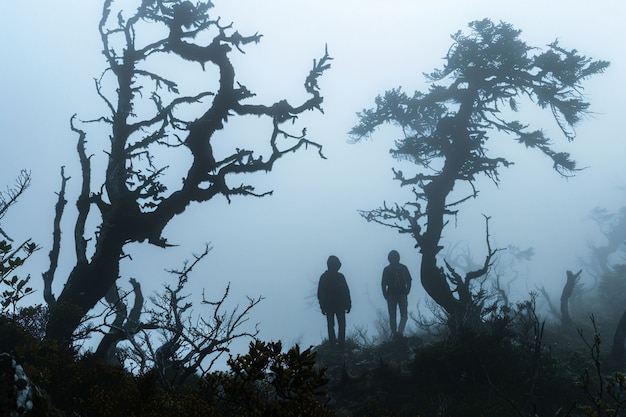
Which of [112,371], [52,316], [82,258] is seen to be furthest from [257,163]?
[112,371]

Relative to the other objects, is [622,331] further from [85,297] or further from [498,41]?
[85,297]

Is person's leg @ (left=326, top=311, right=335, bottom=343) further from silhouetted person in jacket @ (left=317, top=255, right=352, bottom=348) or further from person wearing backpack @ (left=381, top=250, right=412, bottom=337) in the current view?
person wearing backpack @ (left=381, top=250, right=412, bottom=337)

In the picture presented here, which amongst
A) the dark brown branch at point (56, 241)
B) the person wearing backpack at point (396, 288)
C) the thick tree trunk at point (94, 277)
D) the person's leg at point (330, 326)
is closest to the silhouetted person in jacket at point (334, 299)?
the person's leg at point (330, 326)

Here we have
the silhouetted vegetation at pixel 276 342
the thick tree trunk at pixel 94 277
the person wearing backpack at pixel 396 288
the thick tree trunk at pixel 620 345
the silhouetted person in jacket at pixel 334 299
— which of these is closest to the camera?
the silhouetted vegetation at pixel 276 342

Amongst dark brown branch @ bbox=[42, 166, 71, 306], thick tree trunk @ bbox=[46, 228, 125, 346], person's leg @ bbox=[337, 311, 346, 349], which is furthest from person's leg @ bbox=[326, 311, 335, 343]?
dark brown branch @ bbox=[42, 166, 71, 306]

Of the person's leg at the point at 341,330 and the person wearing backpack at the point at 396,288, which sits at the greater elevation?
the person wearing backpack at the point at 396,288

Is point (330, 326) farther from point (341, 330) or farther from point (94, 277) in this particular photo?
point (94, 277)

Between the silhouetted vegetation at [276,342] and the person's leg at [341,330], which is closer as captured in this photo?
the silhouetted vegetation at [276,342]

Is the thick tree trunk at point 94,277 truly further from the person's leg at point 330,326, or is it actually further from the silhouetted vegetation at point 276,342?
the person's leg at point 330,326

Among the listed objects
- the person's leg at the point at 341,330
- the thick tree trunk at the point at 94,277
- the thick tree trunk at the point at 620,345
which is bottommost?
the thick tree trunk at the point at 620,345

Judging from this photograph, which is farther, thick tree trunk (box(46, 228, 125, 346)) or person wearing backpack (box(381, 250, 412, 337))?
person wearing backpack (box(381, 250, 412, 337))

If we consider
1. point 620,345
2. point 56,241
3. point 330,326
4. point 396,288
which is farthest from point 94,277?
point 620,345

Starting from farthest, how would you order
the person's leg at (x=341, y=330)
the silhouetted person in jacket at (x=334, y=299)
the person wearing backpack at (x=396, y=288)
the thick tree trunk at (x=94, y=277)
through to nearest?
the person wearing backpack at (x=396, y=288) < the silhouetted person in jacket at (x=334, y=299) < the person's leg at (x=341, y=330) < the thick tree trunk at (x=94, y=277)

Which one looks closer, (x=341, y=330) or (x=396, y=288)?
(x=341, y=330)
